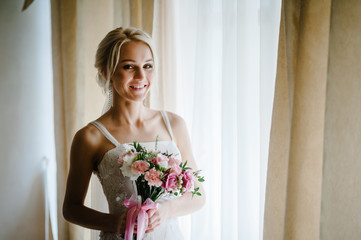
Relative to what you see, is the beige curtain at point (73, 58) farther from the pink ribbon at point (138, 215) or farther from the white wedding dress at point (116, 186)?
the pink ribbon at point (138, 215)

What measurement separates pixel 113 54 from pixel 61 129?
45.6 inches

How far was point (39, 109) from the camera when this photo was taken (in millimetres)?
2516

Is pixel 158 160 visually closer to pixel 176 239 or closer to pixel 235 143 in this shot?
pixel 176 239

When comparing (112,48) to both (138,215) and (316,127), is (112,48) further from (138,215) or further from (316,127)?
(316,127)

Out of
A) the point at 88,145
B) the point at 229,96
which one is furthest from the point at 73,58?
the point at 229,96

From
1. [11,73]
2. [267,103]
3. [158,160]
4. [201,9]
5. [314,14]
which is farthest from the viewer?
[11,73]

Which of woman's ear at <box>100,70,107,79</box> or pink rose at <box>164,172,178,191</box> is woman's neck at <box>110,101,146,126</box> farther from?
pink rose at <box>164,172,178,191</box>

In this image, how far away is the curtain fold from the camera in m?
1.69

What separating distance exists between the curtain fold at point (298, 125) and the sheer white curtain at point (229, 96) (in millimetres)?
157


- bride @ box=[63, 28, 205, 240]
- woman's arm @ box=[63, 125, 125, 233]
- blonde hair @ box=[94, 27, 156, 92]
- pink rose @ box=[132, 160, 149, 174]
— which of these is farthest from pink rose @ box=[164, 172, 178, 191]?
blonde hair @ box=[94, 27, 156, 92]

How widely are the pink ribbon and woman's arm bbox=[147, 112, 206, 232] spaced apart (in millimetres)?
38

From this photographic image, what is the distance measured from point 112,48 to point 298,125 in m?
1.15

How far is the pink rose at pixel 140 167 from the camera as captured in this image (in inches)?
49.7

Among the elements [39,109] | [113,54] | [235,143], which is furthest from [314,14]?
[39,109]
